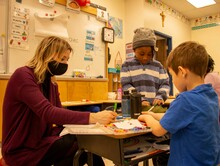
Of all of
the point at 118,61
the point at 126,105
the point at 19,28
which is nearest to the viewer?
the point at 126,105

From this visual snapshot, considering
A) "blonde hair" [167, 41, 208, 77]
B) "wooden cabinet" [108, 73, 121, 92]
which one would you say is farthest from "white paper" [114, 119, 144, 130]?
"wooden cabinet" [108, 73, 121, 92]

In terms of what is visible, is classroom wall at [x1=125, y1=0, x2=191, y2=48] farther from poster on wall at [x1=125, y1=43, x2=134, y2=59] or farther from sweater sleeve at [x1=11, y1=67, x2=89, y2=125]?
sweater sleeve at [x1=11, y1=67, x2=89, y2=125]

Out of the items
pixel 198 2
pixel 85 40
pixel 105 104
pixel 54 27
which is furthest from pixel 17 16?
pixel 198 2

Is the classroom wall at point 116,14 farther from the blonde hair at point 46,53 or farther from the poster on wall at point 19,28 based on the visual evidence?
the blonde hair at point 46,53

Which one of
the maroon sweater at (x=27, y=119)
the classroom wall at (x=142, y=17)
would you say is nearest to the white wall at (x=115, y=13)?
the classroom wall at (x=142, y=17)

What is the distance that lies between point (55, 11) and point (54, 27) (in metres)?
0.23

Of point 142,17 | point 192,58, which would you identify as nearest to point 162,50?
point 142,17

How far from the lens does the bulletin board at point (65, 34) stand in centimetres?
256

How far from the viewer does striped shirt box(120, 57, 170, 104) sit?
194 cm

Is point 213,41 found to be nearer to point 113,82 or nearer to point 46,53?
point 113,82

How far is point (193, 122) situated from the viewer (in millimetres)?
862

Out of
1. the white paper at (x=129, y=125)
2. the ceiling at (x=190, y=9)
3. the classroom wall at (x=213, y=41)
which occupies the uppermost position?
the ceiling at (x=190, y=9)

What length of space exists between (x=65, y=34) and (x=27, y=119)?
2.04 metres

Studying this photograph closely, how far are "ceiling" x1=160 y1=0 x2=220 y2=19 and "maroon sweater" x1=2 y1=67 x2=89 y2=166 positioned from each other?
4.35 metres
